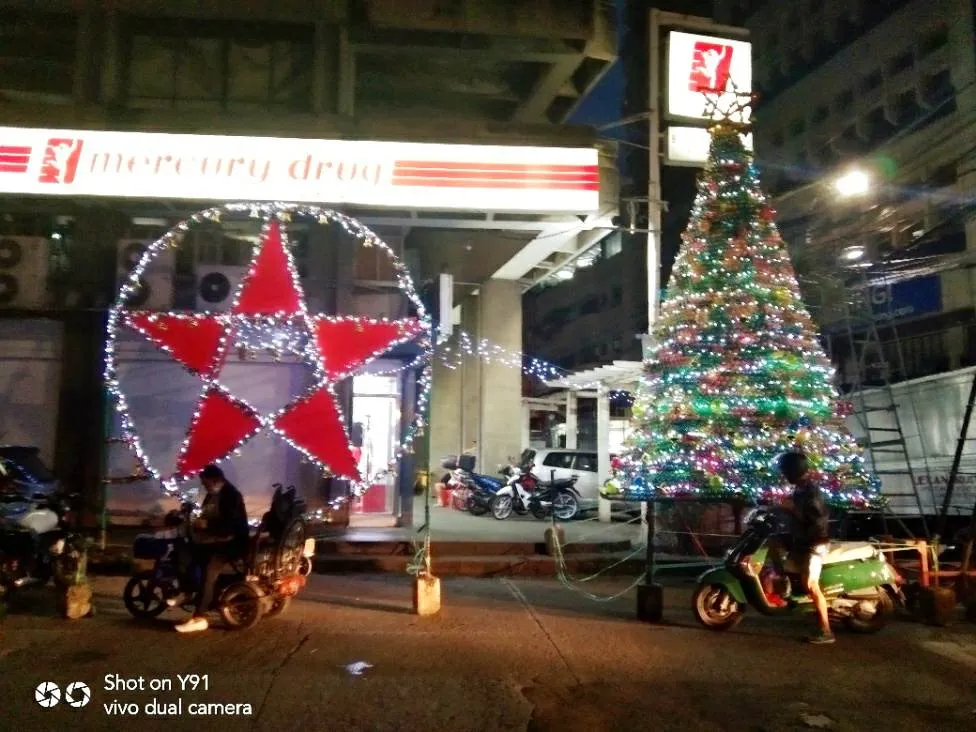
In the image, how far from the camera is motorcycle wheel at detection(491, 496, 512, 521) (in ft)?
53.0

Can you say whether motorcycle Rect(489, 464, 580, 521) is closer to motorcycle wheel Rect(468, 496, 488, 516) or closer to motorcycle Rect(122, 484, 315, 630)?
motorcycle wheel Rect(468, 496, 488, 516)

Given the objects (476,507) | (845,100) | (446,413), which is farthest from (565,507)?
(845,100)

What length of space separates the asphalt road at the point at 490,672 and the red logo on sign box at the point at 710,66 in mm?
9721

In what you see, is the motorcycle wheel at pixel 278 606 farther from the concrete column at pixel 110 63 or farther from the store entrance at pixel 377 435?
the concrete column at pixel 110 63

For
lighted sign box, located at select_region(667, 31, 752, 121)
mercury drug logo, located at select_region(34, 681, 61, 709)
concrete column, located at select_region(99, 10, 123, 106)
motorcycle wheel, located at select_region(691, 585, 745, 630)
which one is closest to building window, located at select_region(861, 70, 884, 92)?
lighted sign box, located at select_region(667, 31, 752, 121)

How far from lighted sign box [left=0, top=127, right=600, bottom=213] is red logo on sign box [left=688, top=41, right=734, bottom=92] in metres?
2.45

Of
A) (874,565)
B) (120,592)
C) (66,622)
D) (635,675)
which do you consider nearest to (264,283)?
(120,592)

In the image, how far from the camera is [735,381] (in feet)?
34.3

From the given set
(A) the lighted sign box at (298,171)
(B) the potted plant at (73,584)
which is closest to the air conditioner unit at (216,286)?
(A) the lighted sign box at (298,171)

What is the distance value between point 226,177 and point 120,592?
23.7ft

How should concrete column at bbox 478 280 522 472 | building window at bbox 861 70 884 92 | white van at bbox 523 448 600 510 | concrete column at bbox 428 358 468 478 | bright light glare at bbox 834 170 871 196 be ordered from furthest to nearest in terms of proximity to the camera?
building window at bbox 861 70 884 92 → concrete column at bbox 428 358 468 478 → concrete column at bbox 478 280 522 472 → white van at bbox 523 448 600 510 → bright light glare at bbox 834 170 871 196

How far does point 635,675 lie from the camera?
5844mm

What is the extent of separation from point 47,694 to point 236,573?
2.15 m

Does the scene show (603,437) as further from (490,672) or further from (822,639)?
(490,672)
